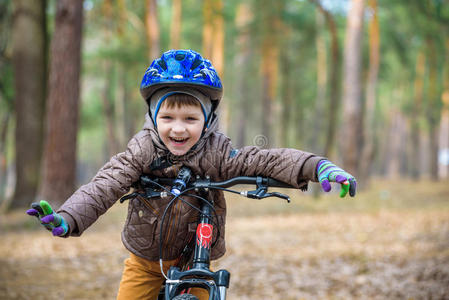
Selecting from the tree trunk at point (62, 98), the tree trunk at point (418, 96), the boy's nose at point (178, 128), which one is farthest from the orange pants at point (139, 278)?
the tree trunk at point (418, 96)

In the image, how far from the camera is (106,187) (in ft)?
8.16

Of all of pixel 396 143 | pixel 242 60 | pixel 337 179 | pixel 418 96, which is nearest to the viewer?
pixel 337 179

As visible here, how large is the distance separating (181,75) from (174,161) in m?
0.49

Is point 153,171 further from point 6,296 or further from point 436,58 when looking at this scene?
point 436,58


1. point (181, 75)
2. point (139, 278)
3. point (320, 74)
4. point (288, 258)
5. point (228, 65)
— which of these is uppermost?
point (228, 65)

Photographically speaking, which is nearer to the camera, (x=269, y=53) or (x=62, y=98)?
(x=62, y=98)

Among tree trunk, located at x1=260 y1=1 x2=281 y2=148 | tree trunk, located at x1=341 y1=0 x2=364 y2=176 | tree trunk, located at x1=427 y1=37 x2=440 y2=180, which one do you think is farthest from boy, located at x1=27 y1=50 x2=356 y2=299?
tree trunk, located at x1=427 y1=37 x2=440 y2=180

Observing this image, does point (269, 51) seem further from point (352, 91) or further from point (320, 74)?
point (352, 91)

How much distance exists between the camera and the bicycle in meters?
2.29

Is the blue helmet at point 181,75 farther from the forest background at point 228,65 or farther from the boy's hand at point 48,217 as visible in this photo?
the boy's hand at point 48,217

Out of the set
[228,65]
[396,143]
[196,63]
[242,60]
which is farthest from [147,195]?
[396,143]

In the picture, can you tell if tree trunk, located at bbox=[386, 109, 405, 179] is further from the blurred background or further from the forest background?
the blurred background

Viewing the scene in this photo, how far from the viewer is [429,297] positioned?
5.65 m

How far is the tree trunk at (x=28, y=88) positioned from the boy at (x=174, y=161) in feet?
34.0
